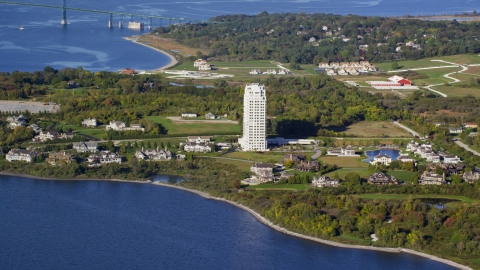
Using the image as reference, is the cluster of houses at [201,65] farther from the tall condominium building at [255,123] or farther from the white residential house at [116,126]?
the tall condominium building at [255,123]

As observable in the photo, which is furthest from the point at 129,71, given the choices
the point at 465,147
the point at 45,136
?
the point at 465,147

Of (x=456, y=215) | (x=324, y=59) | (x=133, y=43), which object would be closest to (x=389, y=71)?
(x=324, y=59)

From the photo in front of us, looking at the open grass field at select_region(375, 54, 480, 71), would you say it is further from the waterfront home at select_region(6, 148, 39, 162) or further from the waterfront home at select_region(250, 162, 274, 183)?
the waterfront home at select_region(6, 148, 39, 162)

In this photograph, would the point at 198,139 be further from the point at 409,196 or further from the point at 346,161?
the point at 409,196

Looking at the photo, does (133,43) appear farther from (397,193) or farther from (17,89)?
(397,193)

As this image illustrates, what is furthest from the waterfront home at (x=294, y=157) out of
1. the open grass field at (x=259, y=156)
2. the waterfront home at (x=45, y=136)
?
the waterfront home at (x=45, y=136)

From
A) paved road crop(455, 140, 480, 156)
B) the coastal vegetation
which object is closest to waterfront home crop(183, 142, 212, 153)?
paved road crop(455, 140, 480, 156)
